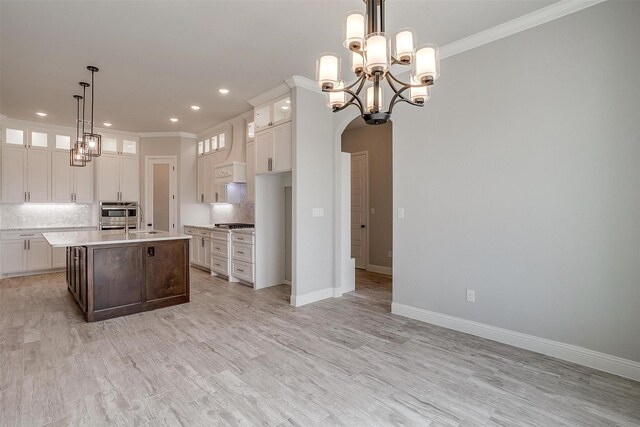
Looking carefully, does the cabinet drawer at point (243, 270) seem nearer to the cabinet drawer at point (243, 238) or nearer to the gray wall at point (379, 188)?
the cabinet drawer at point (243, 238)

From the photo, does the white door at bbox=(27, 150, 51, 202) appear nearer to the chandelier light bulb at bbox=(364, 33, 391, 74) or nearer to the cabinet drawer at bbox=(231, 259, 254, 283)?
the cabinet drawer at bbox=(231, 259, 254, 283)

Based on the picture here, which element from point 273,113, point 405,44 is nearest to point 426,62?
point 405,44

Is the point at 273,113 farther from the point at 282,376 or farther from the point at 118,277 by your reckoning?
the point at 282,376

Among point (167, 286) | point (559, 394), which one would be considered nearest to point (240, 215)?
point (167, 286)

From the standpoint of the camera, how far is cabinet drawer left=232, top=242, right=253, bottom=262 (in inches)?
200

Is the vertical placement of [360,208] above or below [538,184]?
below

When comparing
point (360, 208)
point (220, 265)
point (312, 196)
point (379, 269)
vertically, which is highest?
point (312, 196)

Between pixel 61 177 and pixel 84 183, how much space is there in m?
0.39

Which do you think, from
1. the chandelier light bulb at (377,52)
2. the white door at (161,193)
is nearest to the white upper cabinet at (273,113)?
the chandelier light bulb at (377,52)

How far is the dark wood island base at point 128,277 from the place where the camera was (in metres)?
3.66

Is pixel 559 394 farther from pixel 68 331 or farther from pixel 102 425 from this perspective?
pixel 68 331

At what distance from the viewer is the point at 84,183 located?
6.71 m

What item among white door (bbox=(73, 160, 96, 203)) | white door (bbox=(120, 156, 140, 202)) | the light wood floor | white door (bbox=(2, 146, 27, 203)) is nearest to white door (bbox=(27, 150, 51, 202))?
white door (bbox=(2, 146, 27, 203))

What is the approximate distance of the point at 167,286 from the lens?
420 cm
